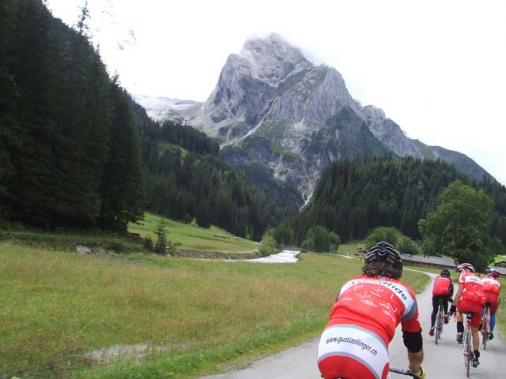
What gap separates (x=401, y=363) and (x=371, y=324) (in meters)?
8.21

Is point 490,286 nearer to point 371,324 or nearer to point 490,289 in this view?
point 490,289

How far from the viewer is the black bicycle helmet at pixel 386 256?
6.07 metres

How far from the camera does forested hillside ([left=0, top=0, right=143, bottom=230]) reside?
37875 millimetres

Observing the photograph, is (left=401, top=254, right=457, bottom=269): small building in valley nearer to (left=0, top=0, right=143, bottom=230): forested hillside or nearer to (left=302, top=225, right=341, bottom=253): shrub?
(left=302, top=225, right=341, bottom=253): shrub

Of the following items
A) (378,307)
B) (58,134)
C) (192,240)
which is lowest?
(192,240)

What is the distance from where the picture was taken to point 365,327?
207 inches

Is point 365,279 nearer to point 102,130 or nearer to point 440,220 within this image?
point 102,130

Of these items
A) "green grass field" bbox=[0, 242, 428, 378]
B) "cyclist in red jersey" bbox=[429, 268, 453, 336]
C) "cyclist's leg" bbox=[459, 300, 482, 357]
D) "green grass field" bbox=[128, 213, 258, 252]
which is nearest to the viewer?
"green grass field" bbox=[0, 242, 428, 378]

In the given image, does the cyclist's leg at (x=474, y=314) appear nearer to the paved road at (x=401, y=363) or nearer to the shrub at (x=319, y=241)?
the paved road at (x=401, y=363)

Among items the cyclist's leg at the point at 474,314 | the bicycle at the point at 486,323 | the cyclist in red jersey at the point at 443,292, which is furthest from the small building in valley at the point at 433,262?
the cyclist's leg at the point at 474,314

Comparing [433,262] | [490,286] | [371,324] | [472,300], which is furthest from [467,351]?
[433,262]

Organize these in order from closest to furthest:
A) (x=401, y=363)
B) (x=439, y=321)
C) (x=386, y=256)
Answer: (x=386, y=256)
(x=401, y=363)
(x=439, y=321)

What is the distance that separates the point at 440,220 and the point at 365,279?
67821 mm

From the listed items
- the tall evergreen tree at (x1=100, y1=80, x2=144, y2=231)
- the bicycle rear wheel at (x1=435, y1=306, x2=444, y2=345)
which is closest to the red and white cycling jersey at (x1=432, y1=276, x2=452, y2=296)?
the bicycle rear wheel at (x1=435, y1=306, x2=444, y2=345)
